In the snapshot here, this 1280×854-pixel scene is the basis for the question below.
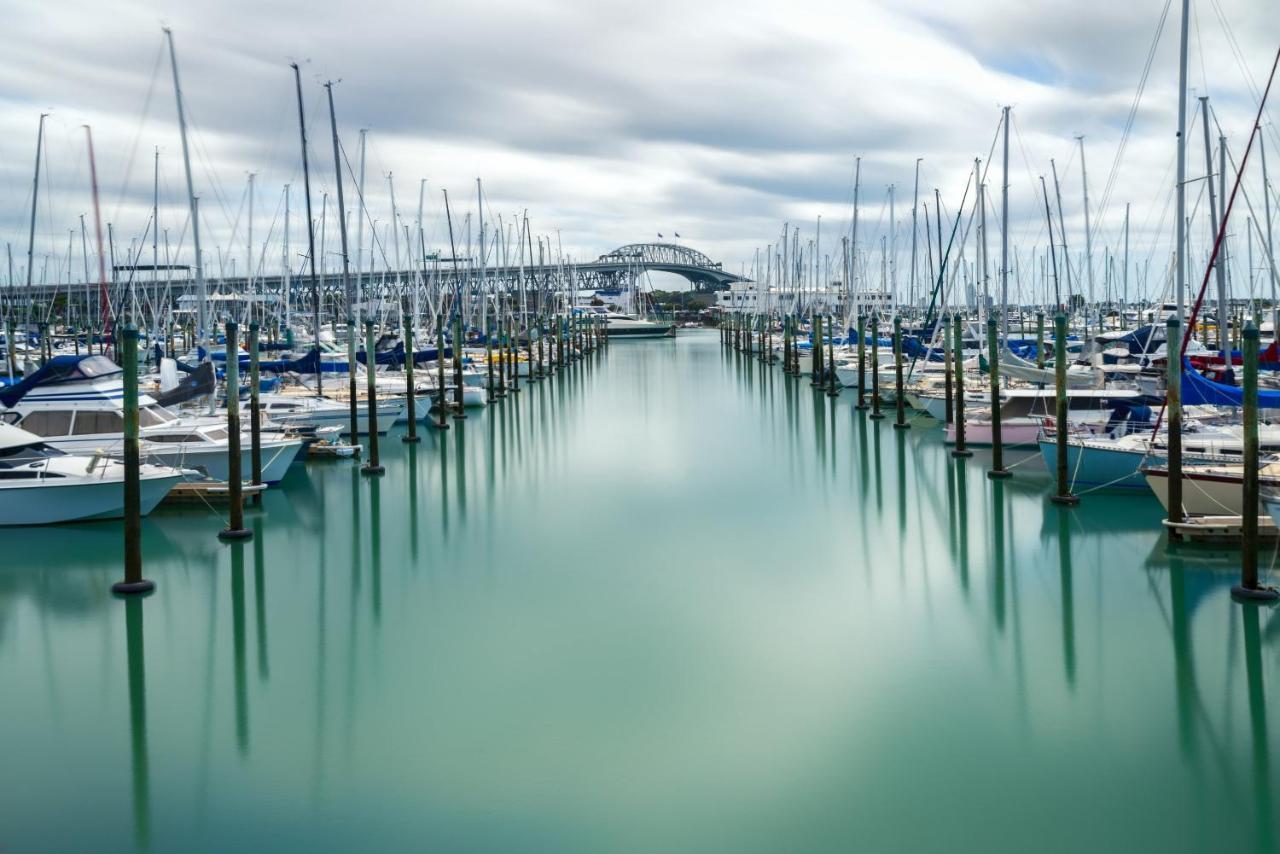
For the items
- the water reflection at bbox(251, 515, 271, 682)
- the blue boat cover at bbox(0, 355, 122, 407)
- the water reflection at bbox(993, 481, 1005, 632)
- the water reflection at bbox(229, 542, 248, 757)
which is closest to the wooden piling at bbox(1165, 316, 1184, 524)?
the water reflection at bbox(993, 481, 1005, 632)

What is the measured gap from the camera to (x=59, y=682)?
472 inches

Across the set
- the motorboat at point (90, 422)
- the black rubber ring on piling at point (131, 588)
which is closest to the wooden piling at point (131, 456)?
the black rubber ring on piling at point (131, 588)

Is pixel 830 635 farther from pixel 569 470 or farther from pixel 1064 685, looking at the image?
pixel 569 470

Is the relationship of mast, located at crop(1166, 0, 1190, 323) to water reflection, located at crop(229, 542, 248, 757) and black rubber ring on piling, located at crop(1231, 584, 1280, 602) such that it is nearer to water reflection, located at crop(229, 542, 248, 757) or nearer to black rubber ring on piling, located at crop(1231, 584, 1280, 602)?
black rubber ring on piling, located at crop(1231, 584, 1280, 602)

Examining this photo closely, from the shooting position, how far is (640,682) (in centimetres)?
1184

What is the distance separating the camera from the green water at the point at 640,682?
8.83m

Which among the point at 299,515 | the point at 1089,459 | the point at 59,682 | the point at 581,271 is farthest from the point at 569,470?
the point at 581,271

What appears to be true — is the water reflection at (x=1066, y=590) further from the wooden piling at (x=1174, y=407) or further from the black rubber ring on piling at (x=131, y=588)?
the black rubber ring on piling at (x=131, y=588)

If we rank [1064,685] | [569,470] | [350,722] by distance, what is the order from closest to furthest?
[350,722], [1064,685], [569,470]

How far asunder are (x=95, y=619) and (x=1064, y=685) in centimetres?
1133

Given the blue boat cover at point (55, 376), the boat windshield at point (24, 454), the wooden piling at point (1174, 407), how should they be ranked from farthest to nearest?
the blue boat cover at point (55, 376)
the boat windshield at point (24, 454)
the wooden piling at point (1174, 407)

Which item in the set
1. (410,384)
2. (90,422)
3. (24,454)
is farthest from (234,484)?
(410,384)

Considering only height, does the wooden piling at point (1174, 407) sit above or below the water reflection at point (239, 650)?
above

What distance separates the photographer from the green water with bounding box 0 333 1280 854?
8828 millimetres
